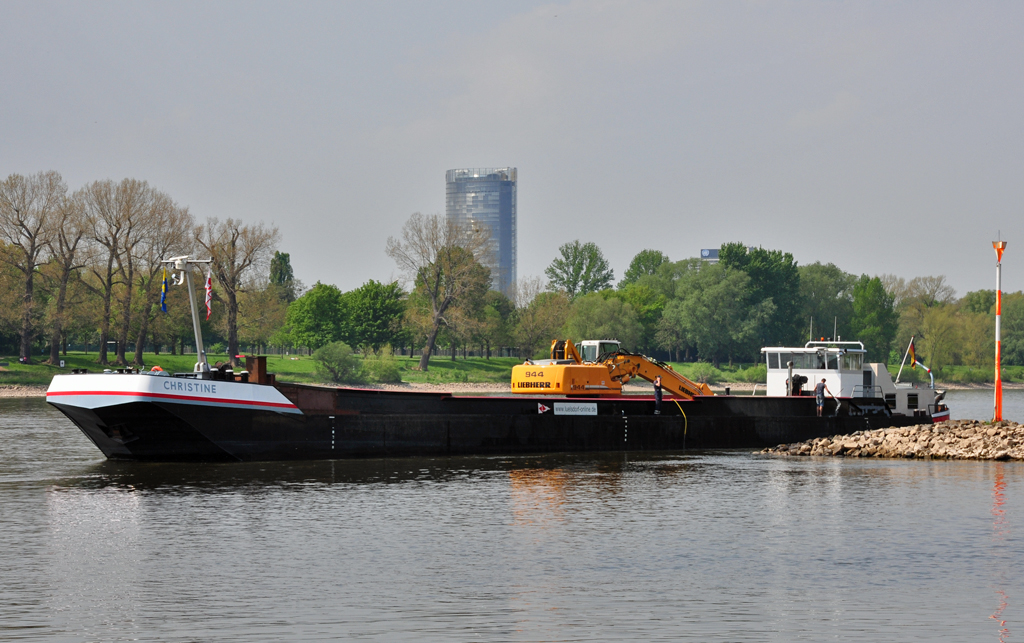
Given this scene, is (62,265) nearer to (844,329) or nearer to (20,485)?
(20,485)

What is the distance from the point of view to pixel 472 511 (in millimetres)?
23828

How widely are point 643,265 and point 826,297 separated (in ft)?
144

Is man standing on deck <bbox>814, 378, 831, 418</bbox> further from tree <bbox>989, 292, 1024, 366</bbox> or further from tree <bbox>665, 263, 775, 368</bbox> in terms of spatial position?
tree <bbox>989, 292, 1024, 366</bbox>

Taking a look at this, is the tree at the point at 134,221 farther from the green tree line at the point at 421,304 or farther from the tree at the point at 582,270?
the tree at the point at 582,270

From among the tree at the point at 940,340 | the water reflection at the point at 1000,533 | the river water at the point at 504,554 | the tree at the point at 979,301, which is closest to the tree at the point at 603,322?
the tree at the point at 940,340

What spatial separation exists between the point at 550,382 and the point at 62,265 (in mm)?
66787

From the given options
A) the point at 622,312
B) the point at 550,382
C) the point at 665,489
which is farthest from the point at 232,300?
the point at 665,489

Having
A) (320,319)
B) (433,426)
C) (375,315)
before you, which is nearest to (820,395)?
(433,426)

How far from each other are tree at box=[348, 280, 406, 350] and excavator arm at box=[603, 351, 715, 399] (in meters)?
77.3

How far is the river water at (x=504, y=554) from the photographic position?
45.3ft

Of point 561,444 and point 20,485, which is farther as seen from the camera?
point 561,444

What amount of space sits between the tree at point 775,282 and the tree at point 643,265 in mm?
40903

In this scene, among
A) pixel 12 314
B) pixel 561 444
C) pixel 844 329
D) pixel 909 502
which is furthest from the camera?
pixel 844 329

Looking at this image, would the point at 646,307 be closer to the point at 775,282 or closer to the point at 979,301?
the point at 775,282
